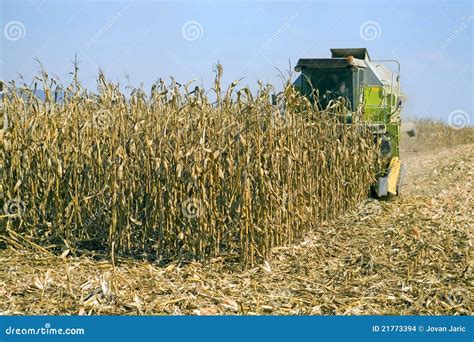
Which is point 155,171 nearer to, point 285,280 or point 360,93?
point 285,280

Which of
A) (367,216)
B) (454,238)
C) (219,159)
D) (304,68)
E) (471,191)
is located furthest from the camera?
(471,191)

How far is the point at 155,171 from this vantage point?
587cm

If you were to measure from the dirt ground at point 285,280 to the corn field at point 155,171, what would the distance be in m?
0.28

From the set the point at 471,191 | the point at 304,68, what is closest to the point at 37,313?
the point at 304,68

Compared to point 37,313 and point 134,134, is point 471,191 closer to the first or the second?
point 134,134

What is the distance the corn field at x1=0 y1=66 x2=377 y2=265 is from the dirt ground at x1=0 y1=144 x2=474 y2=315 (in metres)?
0.28

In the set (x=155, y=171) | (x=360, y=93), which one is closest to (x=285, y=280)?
(x=155, y=171)

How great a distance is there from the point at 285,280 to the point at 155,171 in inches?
62.0

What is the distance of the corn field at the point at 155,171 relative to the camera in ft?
18.9

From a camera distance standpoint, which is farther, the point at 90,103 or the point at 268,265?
the point at 90,103

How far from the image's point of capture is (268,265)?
5.79 m

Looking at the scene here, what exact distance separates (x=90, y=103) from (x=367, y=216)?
3.90 metres

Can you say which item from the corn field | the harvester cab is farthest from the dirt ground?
the harvester cab

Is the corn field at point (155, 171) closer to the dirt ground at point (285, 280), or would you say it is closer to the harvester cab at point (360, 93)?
the dirt ground at point (285, 280)
